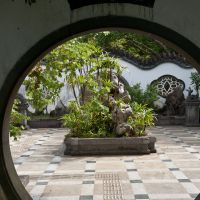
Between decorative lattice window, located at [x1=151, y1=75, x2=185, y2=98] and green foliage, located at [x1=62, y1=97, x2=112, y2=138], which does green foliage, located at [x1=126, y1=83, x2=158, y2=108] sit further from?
green foliage, located at [x1=62, y1=97, x2=112, y2=138]

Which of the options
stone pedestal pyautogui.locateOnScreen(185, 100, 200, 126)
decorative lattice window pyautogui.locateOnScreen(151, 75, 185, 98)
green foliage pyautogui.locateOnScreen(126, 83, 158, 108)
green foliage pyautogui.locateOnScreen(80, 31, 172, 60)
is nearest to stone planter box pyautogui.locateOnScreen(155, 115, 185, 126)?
stone pedestal pyautogui.locateOnScreen(185, 100, 200, 126)

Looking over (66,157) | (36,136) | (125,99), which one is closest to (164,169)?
(66,157)

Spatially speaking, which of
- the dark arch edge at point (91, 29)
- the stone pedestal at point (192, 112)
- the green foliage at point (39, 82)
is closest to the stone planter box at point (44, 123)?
the stone pedestal at point (192, 112)

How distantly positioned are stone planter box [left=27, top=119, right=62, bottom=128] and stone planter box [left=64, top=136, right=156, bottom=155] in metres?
6.02

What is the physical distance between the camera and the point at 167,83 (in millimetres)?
17312

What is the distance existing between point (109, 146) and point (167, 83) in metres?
7.87

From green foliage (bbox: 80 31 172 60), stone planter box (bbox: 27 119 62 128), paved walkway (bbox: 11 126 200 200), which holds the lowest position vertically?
paved walkway (bbox: 11 126 200 200)

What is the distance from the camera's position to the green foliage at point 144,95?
1605 centimetres

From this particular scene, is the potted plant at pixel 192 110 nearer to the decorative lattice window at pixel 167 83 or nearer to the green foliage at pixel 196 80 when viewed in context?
the green foliage at pixel 196 80

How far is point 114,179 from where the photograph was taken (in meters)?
7.56

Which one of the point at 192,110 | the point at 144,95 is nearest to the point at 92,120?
the point at 144,95

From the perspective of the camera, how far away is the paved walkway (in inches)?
261

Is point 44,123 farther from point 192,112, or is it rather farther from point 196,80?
point 196,80

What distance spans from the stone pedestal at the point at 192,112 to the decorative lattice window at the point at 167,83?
59.5 inches
